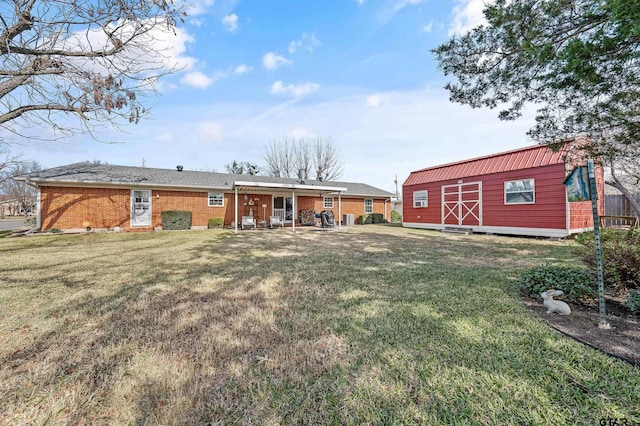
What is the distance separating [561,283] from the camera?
345 centimetres

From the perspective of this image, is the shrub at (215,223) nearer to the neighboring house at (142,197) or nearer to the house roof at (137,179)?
the neighboring house at (142,197)

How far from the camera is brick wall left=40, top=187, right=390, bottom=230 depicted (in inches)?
474

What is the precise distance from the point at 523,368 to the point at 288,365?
1.80m

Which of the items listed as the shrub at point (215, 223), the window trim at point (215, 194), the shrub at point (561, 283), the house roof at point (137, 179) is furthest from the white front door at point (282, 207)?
the shrub at point (561, 283)

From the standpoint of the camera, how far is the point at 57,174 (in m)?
12.2

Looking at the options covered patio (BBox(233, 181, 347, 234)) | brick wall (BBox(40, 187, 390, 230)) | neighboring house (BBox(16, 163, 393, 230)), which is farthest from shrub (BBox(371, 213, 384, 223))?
brick wall (BBox(40, 187, 390, 230))

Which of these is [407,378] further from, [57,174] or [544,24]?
[57,174]

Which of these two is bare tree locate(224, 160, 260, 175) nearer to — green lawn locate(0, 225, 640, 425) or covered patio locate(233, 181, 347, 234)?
covered patio locate(233, 181, 347, 234)

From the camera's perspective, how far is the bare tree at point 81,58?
175 inches

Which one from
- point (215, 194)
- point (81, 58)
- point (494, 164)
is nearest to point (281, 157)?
point (215, 194)

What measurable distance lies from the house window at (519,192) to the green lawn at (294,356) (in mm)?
8024

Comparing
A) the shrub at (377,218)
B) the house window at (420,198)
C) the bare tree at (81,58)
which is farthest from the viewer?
the shrub at (377,218)

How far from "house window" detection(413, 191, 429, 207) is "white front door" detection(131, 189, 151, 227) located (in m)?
14.7

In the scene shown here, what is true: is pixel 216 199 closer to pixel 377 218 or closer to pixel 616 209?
pixel 377 218
